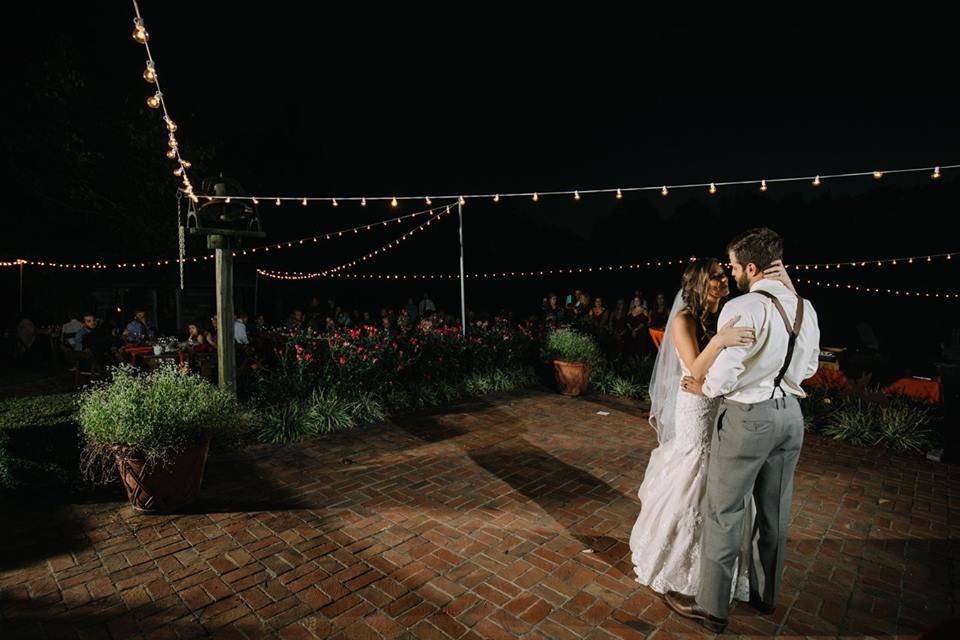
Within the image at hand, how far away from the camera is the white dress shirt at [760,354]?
216 centimetres

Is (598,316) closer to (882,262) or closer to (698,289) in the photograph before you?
(882,262)

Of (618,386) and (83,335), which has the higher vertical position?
(83,335)

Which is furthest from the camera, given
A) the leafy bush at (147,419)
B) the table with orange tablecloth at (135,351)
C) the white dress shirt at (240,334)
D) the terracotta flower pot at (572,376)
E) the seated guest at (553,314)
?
the seated guest at (553,314)

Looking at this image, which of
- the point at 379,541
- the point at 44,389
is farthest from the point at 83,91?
the point at 379,541

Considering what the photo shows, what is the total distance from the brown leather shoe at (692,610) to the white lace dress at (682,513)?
34mm

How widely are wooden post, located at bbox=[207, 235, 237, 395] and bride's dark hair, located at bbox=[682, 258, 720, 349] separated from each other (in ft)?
15.3

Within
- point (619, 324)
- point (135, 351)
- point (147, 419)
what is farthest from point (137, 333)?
point (619, 324)

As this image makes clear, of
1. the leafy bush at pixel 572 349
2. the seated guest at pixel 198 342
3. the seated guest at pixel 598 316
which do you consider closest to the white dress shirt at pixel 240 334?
the seated guest at pixel 198 342

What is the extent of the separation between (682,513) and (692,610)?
0.46 m

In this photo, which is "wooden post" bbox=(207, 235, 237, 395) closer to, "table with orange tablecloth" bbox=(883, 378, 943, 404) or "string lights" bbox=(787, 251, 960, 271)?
A: "string lights" bbox=(787, 251, 960, 271)

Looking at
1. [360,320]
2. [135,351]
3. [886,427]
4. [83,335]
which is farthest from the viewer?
[360,320]

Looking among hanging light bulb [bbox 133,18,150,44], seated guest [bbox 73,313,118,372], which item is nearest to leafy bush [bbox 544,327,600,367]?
hanging light bulb [bbox 133,18,150,44]

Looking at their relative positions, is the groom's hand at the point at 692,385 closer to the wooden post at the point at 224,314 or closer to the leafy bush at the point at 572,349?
→ the wooden post at the point at 224,314

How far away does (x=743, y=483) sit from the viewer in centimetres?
223
